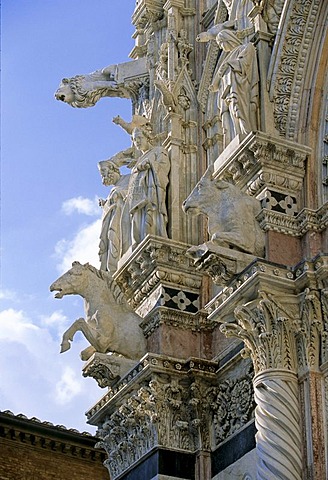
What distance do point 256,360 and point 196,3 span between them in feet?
19.1

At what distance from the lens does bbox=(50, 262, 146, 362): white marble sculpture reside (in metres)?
12.8

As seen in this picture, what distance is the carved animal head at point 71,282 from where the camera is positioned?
12961mm

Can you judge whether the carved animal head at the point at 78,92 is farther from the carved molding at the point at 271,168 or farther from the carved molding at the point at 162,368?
the carved molding at the point at 162,368

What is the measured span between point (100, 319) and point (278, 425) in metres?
3.06

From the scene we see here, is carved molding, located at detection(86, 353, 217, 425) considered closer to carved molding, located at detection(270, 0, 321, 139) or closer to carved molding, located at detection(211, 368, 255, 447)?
carved molding, located at detection(211, 368, 255, 447)

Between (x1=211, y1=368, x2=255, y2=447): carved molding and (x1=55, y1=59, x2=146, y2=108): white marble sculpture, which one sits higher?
(x1=55, y1=59, x2=146, y2=108): white marble sculpture

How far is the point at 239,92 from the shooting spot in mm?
12195

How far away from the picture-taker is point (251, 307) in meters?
10.8

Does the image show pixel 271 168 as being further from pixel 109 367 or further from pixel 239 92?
pixel 109 367

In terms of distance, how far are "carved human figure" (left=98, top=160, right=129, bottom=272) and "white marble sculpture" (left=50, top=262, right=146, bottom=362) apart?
25.9 inches

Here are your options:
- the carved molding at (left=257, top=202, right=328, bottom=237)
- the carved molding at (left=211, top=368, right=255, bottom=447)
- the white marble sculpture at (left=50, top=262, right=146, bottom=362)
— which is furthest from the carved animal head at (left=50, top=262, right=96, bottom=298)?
the carved molding at (left=257, top=202, right=328, bottom=237)

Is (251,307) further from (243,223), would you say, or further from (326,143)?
(326,143)

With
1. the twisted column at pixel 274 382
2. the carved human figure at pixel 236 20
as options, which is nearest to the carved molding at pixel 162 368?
the twisted column at pixel 274 382

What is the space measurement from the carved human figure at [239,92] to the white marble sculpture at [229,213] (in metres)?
0.72
